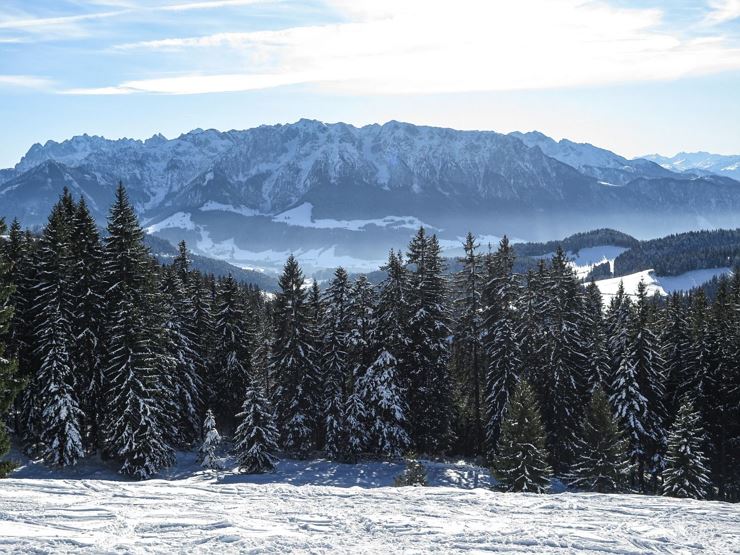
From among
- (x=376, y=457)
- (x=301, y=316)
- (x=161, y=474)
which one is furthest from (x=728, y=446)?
(x=161, y=474)

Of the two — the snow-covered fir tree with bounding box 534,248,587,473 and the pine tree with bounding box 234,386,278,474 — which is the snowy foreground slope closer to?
the pine tree with bounding box 234,386,278,474

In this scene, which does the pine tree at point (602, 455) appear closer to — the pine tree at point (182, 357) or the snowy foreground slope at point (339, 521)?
the snowy foreground slope at point (339, 521)

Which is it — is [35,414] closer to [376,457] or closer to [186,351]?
[186,351]

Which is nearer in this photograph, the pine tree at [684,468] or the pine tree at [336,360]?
the pine tree at [684,468]

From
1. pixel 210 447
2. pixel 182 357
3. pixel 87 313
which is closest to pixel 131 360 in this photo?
pixel 87 313

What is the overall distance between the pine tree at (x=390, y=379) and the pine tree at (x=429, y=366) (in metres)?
0.66

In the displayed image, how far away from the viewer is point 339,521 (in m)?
16.6

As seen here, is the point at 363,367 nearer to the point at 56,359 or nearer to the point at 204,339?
the point at 204,339

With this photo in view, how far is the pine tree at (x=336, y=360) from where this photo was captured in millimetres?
41188

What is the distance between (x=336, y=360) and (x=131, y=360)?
14176mm

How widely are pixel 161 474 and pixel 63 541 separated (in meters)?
23.8

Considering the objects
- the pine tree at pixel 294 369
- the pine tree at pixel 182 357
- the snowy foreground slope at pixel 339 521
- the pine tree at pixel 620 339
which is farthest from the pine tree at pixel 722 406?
the pine tree at pixel 182 357

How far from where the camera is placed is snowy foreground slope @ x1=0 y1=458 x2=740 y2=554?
14.4 metres

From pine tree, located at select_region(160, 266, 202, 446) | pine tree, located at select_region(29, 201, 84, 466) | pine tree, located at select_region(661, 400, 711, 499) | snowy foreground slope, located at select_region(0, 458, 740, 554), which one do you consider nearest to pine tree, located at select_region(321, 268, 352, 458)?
pine tree, located at select_region(160, 266, 202, 446)
